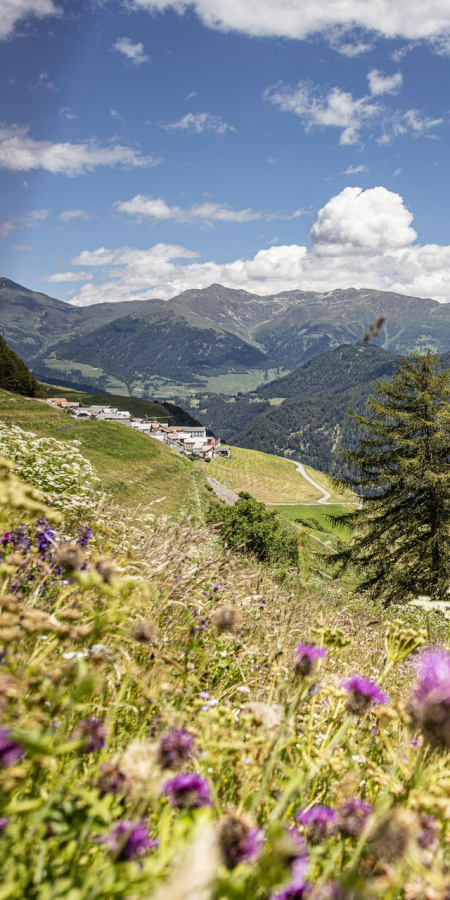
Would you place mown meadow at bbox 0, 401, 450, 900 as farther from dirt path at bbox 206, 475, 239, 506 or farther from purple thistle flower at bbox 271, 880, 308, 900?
dirt path at bbox 206, 475, 239, 506

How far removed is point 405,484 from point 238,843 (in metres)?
22.0

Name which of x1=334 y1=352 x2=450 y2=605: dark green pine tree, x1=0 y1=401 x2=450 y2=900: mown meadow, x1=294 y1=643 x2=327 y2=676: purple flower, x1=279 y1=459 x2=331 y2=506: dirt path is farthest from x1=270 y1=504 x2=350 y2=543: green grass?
x1=294 y1=643 x2=327 y2=676: purple flower

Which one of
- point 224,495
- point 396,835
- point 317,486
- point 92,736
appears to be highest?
point 396,835

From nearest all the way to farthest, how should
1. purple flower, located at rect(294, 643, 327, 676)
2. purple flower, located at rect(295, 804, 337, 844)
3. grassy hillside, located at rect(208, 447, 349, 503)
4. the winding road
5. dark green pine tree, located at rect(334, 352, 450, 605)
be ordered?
purple flower, located at rect(295, 804, 337, 844)
purple flower, located at rect(294, 643, 327, 676)
dark green pine tree, located at rect(334, 352, 450, 605)
grassy hillside, located at rect(208, 447, 349, 503)
the winding road

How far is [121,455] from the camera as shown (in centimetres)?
3922

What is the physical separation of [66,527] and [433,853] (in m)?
5.32

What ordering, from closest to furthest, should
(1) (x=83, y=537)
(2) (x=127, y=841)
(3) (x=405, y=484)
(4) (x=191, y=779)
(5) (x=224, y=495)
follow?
(2) (x=127, y=841) < (4) (x=191, y=779) < (1) (x=83, y=537) < (3) (x=405, y=484) < (5) (x=224, y=495)

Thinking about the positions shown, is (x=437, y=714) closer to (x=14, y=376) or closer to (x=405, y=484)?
(x=405, y=484)

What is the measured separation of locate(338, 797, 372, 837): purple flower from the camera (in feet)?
5.94

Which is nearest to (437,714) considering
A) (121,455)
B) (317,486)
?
(121,455)

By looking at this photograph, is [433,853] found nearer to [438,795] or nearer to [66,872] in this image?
[438,795]

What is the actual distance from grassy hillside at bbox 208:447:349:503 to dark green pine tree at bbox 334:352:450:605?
81.6m

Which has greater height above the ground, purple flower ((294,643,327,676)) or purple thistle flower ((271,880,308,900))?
purple flower ((294,643,327,676))

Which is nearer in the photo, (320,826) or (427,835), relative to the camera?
(427,835)
